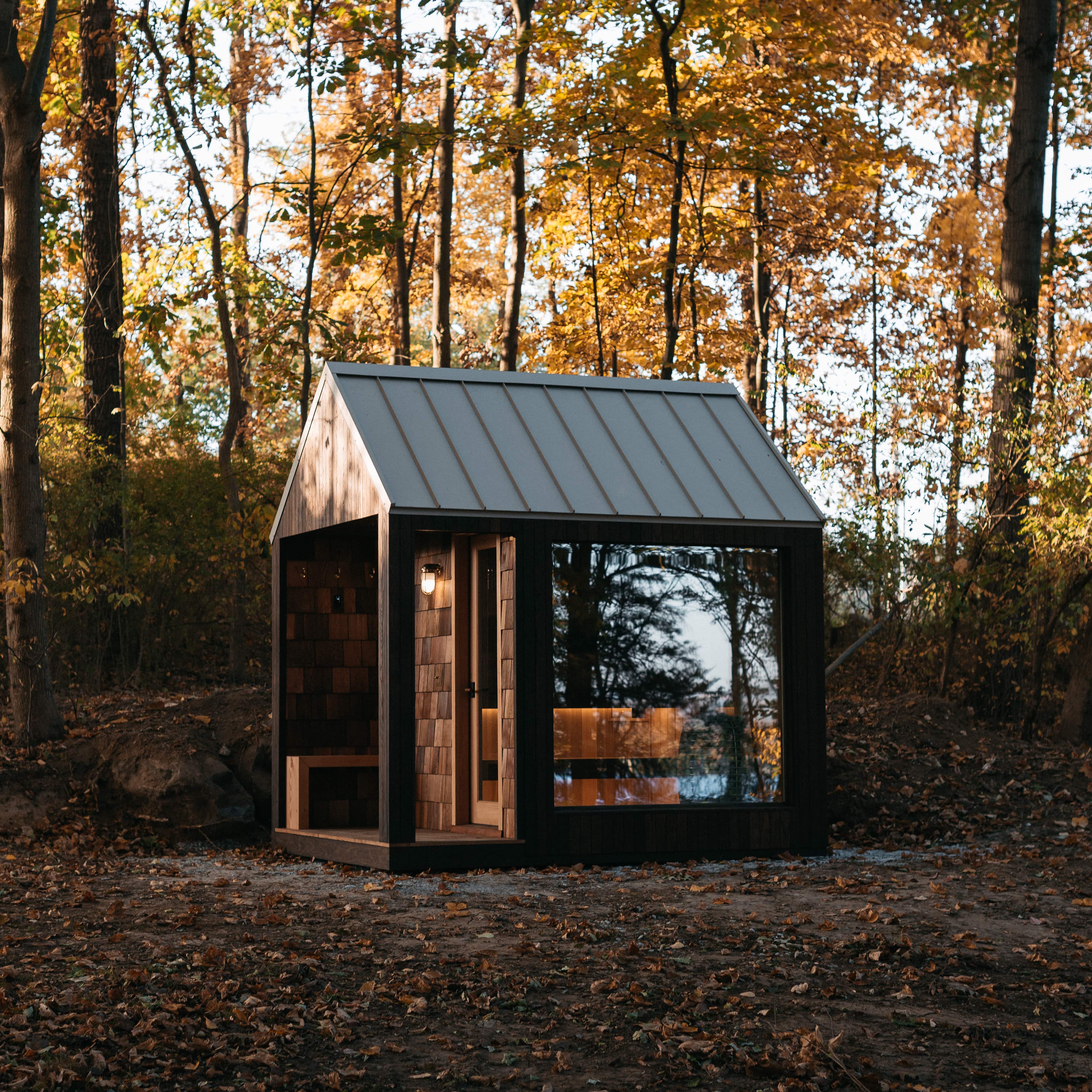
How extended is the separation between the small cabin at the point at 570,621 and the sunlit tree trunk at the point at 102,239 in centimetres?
514

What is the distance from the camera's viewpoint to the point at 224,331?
1448 cm

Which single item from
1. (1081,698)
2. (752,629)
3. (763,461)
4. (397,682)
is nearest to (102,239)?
(763,461)

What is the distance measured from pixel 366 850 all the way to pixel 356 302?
51.9 ft

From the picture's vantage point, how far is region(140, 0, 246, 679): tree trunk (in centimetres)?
1429

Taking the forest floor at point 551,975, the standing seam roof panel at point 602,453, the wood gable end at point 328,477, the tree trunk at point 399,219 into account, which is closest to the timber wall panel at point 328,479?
the wood gable end at point 328,477

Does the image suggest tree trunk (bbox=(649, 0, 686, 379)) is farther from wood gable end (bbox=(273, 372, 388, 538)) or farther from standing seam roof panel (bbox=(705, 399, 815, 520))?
wood gable end (bbox=(273, 372, 388, 538))

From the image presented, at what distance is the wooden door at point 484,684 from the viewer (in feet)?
31.6

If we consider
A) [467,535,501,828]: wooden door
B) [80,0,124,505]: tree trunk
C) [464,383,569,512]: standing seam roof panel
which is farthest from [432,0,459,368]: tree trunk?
[467,535,501,828]: wooden door

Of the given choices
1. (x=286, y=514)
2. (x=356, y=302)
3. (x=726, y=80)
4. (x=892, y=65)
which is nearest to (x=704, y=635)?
(x=286, y=514)

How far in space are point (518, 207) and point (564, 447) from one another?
7.23 m

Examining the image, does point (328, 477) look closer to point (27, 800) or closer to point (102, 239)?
point (27, 800)

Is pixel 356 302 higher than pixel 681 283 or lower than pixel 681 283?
higher

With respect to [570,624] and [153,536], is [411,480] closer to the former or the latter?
[570,624]

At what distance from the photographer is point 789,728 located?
9703 millimetres
